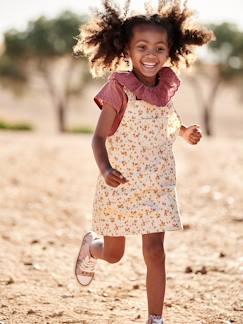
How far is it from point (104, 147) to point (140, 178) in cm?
31

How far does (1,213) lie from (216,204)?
3.02 m

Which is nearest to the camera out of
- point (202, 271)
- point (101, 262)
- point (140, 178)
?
point (140, 178)

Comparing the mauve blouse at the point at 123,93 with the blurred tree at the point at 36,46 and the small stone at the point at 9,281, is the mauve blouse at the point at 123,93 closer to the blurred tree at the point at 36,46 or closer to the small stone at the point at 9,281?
the small stone at the point at 9,281

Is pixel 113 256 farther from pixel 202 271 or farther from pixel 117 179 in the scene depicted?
pixel 202 271

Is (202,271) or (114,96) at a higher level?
(114,96)

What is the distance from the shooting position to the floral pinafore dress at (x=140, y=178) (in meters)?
4.16

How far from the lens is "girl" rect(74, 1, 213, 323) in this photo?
4121 millimetres

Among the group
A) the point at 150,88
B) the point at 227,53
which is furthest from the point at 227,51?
the point at 150,88

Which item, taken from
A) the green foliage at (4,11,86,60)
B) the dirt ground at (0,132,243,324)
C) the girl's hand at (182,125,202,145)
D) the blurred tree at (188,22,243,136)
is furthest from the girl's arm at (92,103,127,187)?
the blurred tree at (188,22,243,136)

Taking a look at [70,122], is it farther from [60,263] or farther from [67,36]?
[60,263]

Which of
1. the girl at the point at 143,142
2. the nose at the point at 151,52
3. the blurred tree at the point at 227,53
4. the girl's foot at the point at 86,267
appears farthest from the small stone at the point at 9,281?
the blurred tree at the point at 227,53

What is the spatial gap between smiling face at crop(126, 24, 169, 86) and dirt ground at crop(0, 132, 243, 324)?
1598 millimetres

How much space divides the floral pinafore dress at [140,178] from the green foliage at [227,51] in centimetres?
4055

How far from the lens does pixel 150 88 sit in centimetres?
426
